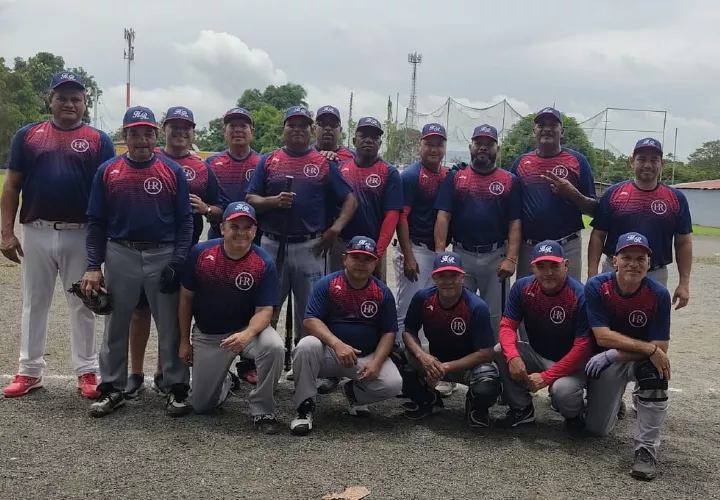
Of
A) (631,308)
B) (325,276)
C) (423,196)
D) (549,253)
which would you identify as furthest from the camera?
(423,196)

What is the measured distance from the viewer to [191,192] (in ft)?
18.7

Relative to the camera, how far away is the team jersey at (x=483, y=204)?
598 cm

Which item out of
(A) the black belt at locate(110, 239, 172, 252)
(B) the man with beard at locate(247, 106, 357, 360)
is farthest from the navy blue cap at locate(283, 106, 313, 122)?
(A) the black belt at locate(110, 239, 172, 252)

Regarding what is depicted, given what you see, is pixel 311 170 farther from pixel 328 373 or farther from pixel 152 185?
pixel 328 373

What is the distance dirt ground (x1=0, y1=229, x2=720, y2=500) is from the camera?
12.7 feet

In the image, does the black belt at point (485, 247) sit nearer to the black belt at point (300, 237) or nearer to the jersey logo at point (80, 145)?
the black belt at point (300, 237)

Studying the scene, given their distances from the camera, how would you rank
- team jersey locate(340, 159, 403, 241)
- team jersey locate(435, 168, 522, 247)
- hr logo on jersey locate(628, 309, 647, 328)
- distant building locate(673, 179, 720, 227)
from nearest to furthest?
1. hr logo on jersey locate(628, 309, 647, 328)
2. team jersey locate(435, 168, 522, 247)
3. team jersey locate(340, 159, 403, 241)
4. distant building locate(673, 179, 720, 227)

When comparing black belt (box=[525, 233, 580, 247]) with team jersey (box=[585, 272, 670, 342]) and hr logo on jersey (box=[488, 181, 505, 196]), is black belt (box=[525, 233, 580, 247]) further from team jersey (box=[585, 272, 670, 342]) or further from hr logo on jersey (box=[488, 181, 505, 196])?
team jersey (box=[585, 272, 670, 342])

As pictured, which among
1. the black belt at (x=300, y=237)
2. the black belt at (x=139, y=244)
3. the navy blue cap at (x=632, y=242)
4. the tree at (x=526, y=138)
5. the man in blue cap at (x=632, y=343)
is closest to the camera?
the man in blue cap at (x=632, y=343)

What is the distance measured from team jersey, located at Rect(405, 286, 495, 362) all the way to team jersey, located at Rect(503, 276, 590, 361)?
24cm

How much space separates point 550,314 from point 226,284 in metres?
2.50

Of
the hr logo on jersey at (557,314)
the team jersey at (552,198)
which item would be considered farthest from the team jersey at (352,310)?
the team jersey at (552,198)

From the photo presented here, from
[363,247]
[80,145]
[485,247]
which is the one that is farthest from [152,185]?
[485,247]

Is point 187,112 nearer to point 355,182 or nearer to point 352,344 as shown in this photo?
point 355,182
